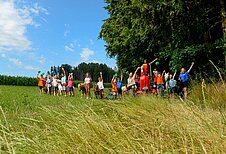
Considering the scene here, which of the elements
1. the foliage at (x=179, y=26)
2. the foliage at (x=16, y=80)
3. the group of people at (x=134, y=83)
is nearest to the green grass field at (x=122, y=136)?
the group of people at (x=134, y=83)

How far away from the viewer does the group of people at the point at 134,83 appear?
12.2m

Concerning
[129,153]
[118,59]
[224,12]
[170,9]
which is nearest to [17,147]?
[129,153]

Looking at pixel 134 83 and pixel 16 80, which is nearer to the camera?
pixel 134 83

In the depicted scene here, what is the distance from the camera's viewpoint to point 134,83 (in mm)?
14797

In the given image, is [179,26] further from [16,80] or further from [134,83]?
[16,80]

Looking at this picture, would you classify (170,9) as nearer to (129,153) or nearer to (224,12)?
(224,12)

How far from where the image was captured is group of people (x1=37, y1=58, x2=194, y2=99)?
39.9 ft

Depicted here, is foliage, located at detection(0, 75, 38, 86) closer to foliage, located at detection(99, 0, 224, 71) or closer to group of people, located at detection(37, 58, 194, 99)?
group of people, located at detection(37, 58, 194, 99)

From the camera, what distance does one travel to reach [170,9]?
14227mm

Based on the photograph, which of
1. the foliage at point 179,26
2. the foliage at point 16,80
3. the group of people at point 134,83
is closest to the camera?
the group of people at point 134,83

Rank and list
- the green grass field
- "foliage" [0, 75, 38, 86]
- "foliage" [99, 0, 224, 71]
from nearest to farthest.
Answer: the green grass field < "foliage" [99, 0, 224, 71] < "foliage" [0, 75, 38, 86]

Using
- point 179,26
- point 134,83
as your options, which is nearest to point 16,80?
point 134,83

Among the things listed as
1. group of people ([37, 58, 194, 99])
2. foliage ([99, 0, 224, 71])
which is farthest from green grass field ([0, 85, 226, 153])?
foliage ([99, 0, 224, 71])

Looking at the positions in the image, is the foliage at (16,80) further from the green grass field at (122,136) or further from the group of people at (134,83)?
the green grass field at (122,136)
